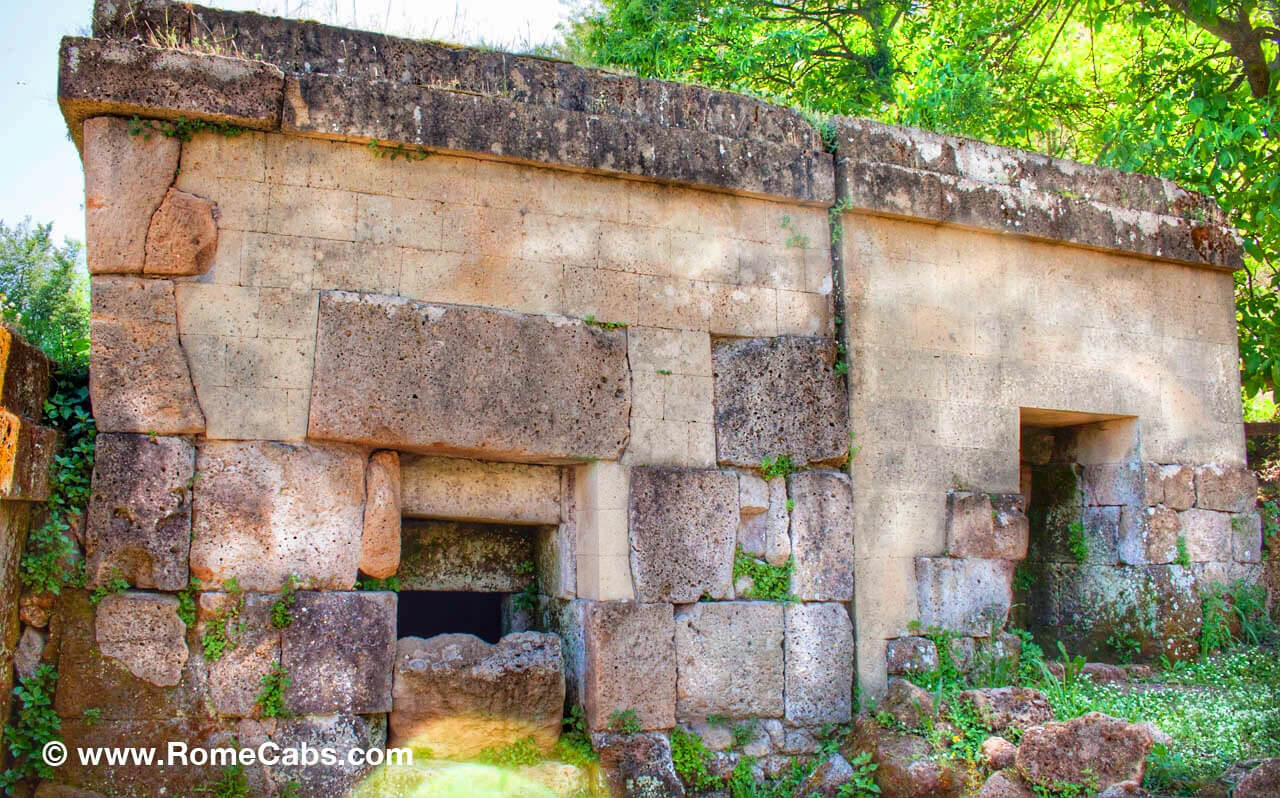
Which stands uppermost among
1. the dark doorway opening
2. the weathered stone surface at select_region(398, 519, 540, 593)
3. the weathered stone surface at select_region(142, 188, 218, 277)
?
the weathered stone surface at select_region(142, 188, 218, 277)

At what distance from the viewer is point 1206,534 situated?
720 cm

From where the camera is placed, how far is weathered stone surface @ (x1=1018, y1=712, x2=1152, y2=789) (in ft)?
15.8

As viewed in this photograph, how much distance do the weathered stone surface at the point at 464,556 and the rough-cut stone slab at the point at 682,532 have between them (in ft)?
3.20

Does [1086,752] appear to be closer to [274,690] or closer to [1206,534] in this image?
[1206,534]

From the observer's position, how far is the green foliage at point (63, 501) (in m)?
4.74

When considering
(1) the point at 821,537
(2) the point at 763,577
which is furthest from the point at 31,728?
(1) the point at 821,537

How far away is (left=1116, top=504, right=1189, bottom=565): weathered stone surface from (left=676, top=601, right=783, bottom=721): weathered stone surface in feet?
9.24

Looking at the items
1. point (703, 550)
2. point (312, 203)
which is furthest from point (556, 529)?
point (312, 203)

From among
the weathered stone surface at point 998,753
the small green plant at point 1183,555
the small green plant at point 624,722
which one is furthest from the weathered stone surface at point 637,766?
the small green plant at point 1183,555

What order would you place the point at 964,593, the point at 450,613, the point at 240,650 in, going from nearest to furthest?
the point at 240,650, the point at 964,593, the point at 450,613

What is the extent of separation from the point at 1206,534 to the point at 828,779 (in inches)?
138

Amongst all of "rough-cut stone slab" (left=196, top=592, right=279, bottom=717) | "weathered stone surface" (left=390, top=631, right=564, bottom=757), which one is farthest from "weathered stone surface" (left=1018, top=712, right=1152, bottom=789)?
"rough-cut stone slab" (left=196, top=592, right=279, bottom=717)

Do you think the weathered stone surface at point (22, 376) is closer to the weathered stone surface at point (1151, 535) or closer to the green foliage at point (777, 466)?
the green foliage at point (777, 466)

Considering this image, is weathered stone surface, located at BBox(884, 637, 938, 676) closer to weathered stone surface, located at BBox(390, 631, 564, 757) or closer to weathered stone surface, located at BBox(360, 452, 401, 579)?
weathered stone surface, located at BBox(390, 631, 564, 757)
